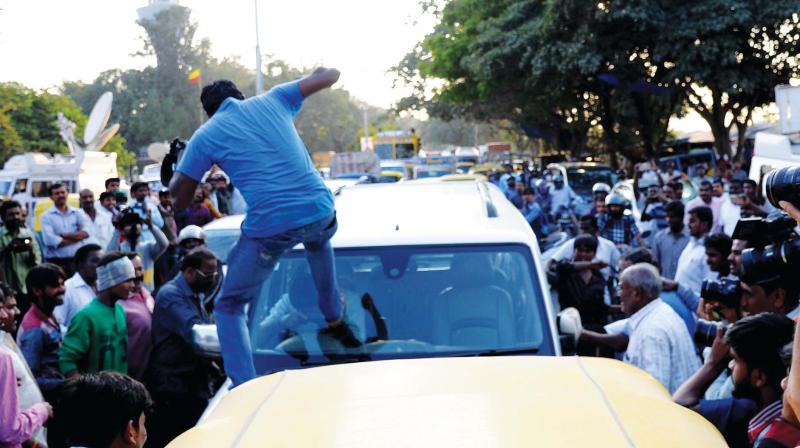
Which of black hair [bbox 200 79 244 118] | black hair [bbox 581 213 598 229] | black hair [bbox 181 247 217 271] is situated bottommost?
black hair [bbox 581 213 598 229]

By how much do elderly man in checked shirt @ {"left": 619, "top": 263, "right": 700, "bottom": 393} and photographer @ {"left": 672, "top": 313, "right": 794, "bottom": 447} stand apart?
1378 millimetres

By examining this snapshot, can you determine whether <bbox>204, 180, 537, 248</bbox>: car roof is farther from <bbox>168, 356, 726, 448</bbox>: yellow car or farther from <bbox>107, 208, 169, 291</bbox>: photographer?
<bbox>107, 208, 169, 291</bbox>: photographer

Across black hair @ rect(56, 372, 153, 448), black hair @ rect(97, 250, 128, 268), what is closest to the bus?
black hair @ rect(97, 250, 128, 268)

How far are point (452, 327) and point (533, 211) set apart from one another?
11.1 metres

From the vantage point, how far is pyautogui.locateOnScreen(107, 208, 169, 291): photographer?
32.4 feet

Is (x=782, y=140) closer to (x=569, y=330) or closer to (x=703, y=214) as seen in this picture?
(x=703, y=214)

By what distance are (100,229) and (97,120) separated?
17753mm

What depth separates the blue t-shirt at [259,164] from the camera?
487 cm

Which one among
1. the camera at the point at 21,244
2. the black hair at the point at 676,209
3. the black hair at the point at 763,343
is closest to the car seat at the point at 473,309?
the black hair at the point at 763,343

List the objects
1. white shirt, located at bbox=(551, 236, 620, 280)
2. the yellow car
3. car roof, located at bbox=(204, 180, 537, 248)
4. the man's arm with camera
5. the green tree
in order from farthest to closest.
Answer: the green tree, white shirt, located at bbox=(551, 236, 620, 280), car roof, located at bbox=(204, 180, 537, 248), the man's arm with camera, the yellow car

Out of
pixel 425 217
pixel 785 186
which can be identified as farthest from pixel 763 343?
pixel 425 217

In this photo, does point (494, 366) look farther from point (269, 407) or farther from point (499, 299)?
point (499, 299)

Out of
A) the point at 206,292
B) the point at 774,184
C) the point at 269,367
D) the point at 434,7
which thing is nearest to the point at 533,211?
the point at 206,292

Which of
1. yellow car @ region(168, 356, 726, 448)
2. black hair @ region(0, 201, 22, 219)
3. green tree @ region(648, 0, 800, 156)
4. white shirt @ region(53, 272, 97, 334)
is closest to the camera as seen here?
yellow car @ region(168, 356, 726, 448)
